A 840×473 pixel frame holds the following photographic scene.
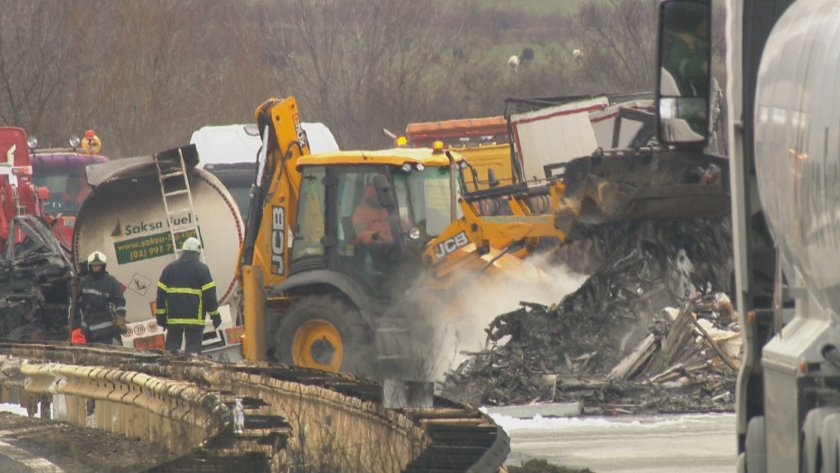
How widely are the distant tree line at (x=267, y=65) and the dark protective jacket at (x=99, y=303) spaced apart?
25029 millimetres

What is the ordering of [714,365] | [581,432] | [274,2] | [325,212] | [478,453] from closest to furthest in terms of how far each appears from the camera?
[478,453] → [581,432] → [714,365] → [325,212] → [274,2]

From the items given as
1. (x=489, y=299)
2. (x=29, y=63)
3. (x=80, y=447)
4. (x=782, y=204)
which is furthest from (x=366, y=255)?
(x=29, y=63)

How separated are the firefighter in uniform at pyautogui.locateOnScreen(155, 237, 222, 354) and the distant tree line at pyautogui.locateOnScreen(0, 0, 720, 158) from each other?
26.6m

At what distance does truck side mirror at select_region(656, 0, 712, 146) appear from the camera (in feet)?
25.5

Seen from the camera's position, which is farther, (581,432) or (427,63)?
(427,63)

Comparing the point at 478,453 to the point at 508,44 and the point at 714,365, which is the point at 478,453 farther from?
the point at 508,44

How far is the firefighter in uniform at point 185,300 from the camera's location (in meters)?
17.7

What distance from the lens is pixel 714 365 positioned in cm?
1617

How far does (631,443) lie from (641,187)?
13.2 feet

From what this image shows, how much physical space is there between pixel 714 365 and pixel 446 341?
8.72ft

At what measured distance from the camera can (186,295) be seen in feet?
57.9

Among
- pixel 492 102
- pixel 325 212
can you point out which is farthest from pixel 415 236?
pixel 492 102

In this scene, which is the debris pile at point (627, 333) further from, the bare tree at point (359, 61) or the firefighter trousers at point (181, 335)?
the bare tree at point (359, 61)

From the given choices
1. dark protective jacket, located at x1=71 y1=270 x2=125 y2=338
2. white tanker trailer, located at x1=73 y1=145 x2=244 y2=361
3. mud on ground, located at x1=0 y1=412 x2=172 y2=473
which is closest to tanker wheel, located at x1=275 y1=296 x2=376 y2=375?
dark protective jacket, located at x1=71 y1=270 x2=125 y2=338
